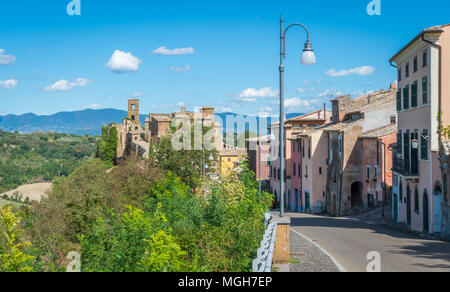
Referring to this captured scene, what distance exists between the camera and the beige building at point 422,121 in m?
26.8

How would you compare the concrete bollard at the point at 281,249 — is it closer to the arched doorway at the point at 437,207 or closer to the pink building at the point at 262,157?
the arched doorway at the point at 437,207

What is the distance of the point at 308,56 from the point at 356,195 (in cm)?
3599

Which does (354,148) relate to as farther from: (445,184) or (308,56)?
(308,56)

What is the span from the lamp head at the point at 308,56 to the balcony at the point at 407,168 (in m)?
17.6

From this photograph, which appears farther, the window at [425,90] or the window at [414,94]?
the window at [414,94]

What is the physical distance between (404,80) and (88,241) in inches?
966

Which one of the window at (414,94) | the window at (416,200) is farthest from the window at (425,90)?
the window at (416,200)

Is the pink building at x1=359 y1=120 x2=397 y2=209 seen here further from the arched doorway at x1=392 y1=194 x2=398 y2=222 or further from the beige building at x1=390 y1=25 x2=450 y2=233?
the beige building at x1=390 y1=25 x2=450 y2=233

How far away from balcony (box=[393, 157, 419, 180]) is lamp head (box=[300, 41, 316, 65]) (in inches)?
694

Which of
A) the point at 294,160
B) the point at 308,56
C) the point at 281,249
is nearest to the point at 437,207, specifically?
the point at 308,56

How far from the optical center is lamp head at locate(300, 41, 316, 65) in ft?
49.2

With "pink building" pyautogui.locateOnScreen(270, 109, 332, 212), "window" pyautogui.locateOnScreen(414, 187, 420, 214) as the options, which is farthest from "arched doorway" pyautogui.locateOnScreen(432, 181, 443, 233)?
"pink building" pyautogui.locateOnScreen(270, 109, 332, 212)

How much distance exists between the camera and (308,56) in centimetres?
1501
